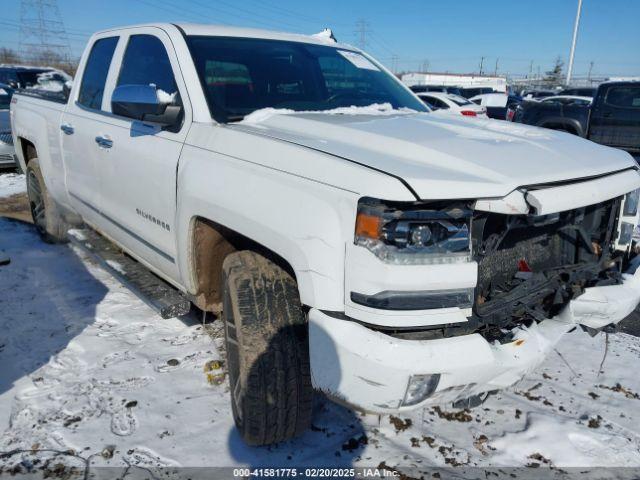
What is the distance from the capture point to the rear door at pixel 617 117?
27.1 ft

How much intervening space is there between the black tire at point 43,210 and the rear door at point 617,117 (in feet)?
27.3

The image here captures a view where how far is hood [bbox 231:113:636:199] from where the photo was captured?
5.72 ft

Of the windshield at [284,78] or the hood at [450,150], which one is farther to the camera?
the windshield at [284,78]

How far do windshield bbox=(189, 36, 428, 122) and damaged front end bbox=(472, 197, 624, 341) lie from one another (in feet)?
4.71

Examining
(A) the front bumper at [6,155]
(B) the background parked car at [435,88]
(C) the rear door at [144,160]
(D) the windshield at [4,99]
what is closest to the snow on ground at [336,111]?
(C) the rear door at [144,160]

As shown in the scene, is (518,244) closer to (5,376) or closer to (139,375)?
(139,375)

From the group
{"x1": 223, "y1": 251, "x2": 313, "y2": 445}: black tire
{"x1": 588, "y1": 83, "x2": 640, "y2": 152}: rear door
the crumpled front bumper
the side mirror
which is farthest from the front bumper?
{"x1": 588, "y1": 83, "x2": 640, "y2": 152}: rear door

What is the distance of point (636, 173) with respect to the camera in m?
2.40

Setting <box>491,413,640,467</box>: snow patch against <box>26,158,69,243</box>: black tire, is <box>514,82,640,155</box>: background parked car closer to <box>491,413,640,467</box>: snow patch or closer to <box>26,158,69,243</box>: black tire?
<box>491,413,640,467</box>: snow patch

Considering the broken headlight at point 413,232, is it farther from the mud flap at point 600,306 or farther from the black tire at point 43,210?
the black tire at point 43,210

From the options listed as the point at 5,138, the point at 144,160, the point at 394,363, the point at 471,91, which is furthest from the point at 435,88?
the point at 394,363

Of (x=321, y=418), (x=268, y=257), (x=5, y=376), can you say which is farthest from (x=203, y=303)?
(x=5, y=376)

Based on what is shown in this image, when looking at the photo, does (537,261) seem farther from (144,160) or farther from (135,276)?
(135,276)

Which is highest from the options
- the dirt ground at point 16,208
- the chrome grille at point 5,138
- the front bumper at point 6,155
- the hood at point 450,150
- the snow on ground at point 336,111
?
the snow on ground at point 336,111
